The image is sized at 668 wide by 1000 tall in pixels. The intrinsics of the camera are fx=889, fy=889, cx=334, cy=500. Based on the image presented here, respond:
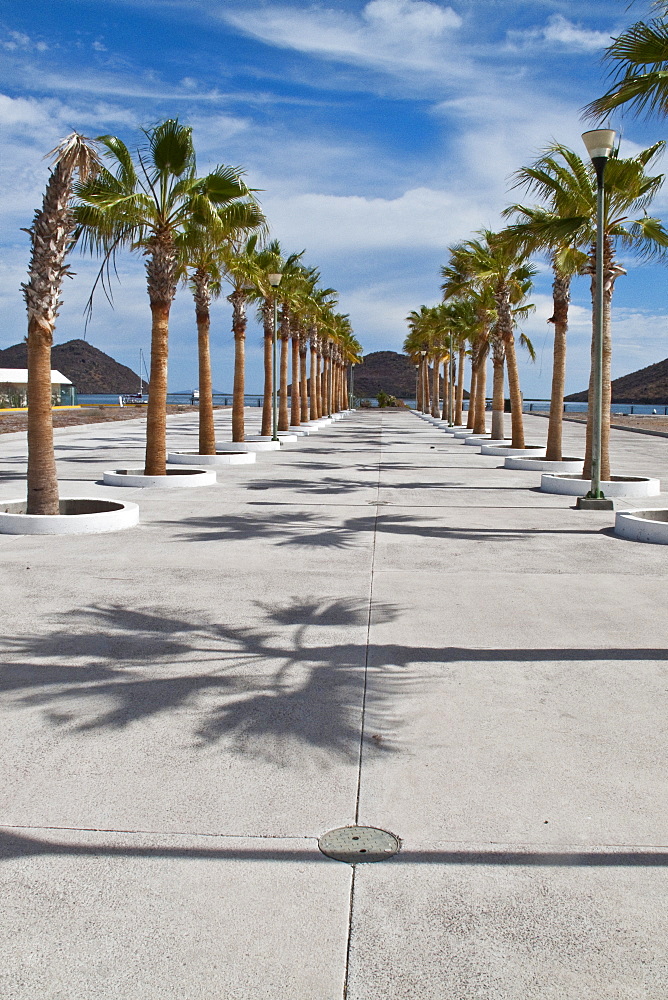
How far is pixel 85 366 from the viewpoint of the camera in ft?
598

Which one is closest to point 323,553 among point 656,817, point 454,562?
point 454,562

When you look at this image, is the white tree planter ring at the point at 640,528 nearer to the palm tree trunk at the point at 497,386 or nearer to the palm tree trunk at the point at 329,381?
the palm tree trunk at the point at 497,386

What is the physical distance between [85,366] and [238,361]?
16551 cm

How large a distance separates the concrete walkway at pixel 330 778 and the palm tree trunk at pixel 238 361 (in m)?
16.5

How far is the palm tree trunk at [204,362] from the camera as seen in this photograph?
20.1 metres

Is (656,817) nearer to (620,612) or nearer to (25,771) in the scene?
(25,771)

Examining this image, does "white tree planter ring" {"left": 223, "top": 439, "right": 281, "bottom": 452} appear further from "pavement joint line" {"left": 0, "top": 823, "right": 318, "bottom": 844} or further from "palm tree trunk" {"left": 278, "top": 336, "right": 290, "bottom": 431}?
"pavement joint line" {"left": 0, "top": 823, "right": 318, "bottom": 844}

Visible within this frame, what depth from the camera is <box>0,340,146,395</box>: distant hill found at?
179625 mm

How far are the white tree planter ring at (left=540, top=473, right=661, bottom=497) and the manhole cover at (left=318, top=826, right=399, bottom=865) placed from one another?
12.4 meters

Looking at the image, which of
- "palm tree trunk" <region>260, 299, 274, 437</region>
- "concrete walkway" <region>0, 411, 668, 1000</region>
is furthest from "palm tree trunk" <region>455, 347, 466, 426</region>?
"concrete walkway" <region>0, 411, 668, 1000</region>

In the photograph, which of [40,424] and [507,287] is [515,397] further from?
[40,424]

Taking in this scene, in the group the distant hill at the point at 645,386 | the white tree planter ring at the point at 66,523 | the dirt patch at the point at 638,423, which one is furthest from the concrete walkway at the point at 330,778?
the distant hill at the point at 645,386

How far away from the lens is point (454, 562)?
935cm

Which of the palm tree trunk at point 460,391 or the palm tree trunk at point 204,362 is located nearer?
the palm tree trunk at point 204,362
